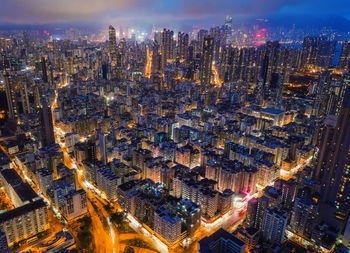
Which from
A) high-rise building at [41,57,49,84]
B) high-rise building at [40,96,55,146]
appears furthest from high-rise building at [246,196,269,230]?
high-rise building at [41,57,49,84]

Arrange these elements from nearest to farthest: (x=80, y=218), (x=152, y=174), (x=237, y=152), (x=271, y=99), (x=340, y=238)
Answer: (x=340, y=238)
(x=80, y=218)
(x=152, y=174)
(x=237, y=152)
(x=271, y=99)

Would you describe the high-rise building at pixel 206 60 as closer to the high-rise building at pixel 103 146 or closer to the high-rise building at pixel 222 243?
the high-rise building at pixel 103 146

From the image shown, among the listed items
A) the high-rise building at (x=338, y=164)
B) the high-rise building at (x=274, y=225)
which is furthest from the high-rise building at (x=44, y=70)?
the high-rise building at (x=338, y=164)

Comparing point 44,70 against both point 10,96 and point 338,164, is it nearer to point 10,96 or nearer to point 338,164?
point 10,96

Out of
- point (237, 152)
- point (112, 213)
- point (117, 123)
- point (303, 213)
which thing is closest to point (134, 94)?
point (117, 123)

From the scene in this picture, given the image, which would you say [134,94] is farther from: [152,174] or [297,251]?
[297,251]

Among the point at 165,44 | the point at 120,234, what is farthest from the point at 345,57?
the point at 120,234

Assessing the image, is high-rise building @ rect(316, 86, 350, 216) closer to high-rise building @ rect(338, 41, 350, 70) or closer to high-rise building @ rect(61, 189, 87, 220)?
high-rise building @ rect(61, 189, 87, 220)
